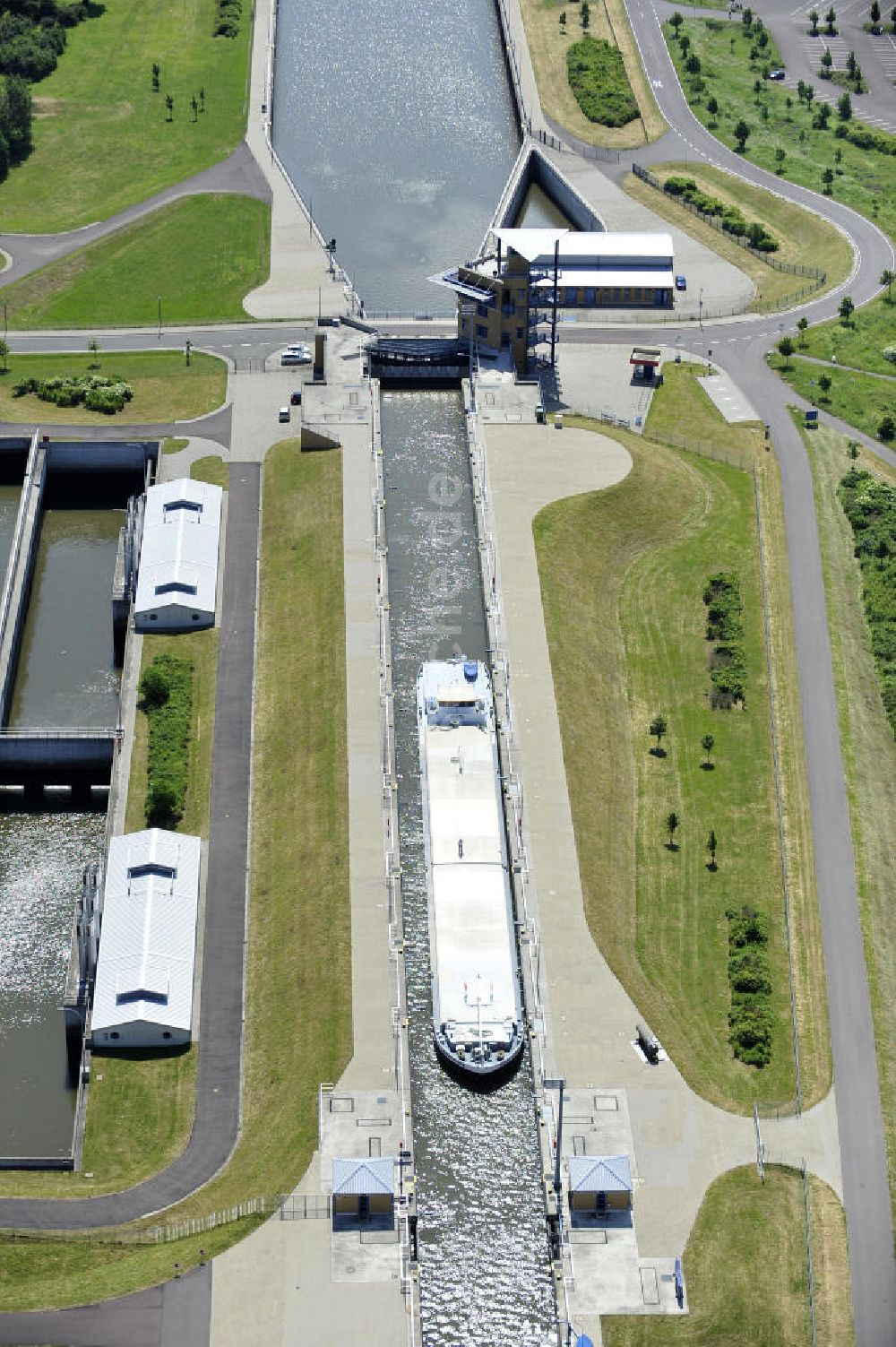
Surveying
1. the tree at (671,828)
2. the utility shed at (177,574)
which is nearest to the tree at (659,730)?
the tree at (671,828)

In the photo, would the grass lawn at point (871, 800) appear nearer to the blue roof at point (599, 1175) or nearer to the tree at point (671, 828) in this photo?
the tree at point (671, 828)

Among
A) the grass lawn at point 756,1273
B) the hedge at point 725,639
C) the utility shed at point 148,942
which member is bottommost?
the grass lawn at point 756,1273

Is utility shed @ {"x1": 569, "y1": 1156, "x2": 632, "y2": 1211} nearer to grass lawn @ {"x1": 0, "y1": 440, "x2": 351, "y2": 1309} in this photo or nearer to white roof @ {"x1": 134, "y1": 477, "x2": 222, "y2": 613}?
grass lawn @ {"x1": 0, "y1": 440, "x2": 351, "y2": 1309}

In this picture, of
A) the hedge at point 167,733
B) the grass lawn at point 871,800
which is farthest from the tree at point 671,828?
the hedge at point 167,733

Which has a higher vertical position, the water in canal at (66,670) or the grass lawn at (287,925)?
the water in canal at (66,670)

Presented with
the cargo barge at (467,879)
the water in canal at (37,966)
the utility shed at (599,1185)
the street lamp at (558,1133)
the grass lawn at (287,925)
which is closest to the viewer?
the grass lawn at (287,925)

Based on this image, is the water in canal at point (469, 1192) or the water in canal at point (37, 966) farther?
the water in canal at point (37, 966)

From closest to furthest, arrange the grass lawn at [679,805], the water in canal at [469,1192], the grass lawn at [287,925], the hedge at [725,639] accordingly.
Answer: the water in canal at [469,1192] → the grass lawn at [287,925] → the grass lawn at [679,805] → the hedge at [725,639]
